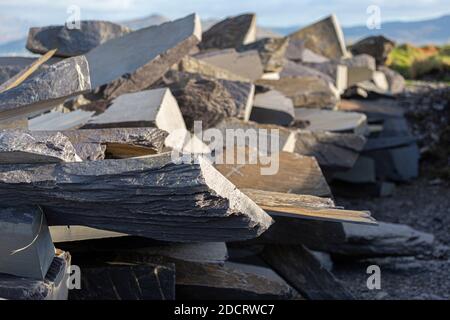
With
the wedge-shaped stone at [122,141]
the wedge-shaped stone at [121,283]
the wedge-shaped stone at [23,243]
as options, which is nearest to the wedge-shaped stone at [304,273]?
the wedge-shaped stone at [121,283]

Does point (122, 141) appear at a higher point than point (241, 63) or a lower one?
higher

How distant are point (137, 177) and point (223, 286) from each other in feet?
3.55

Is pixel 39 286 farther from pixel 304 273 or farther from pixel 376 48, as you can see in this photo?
pixel 376 48

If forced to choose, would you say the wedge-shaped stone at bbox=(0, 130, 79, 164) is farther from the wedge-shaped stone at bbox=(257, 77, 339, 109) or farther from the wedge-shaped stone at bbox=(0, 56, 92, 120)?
the wedge-shaped stone at bbox=(257, 77, 339, 109)

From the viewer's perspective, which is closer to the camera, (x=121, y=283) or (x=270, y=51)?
(x=121, y=283)

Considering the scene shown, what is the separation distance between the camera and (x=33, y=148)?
222 cm

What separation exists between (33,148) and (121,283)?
2.84 ft

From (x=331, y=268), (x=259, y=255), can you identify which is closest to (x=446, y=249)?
(x=331, y=268)

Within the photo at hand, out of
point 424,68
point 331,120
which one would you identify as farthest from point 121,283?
point 424,68

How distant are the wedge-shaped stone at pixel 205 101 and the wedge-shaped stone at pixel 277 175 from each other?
875mm

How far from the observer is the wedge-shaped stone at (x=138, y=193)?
2.23 m

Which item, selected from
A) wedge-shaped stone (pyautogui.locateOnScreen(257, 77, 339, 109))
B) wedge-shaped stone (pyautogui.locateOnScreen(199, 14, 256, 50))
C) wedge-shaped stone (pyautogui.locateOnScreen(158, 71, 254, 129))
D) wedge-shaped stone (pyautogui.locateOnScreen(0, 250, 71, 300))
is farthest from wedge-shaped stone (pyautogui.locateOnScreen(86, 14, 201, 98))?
wedge-shaped stone (pyautogui.locateOnScreen(199, 14, 256, 50))

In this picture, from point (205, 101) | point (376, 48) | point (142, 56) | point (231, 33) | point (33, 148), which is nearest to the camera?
point (33, 148)
